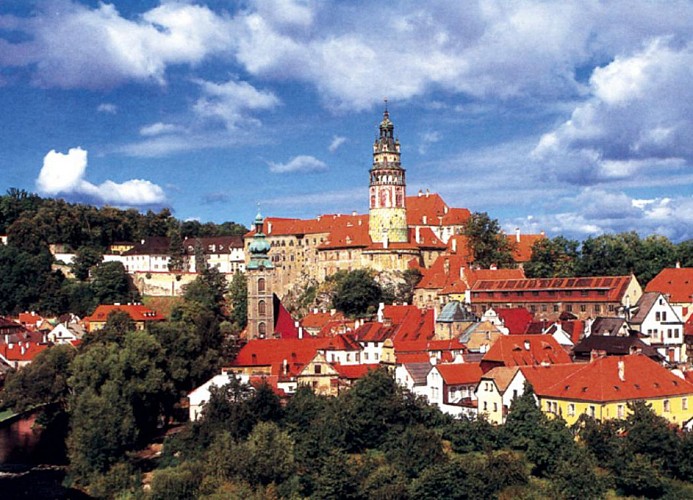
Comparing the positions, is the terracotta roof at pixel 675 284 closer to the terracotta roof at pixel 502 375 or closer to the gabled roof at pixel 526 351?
the gabled roof at pixel 526 351

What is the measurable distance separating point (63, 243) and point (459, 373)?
71879 mm

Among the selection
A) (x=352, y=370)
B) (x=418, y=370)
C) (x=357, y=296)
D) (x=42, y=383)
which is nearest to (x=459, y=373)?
(x=418, y=370)

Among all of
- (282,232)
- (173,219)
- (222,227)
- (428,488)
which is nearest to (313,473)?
(428,488)

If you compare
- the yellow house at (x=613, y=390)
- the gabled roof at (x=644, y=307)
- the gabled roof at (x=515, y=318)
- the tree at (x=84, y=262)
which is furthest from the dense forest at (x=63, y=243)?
the yellow house at (x=613, y=390)

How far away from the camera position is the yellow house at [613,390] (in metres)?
43.2

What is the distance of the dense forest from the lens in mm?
100375

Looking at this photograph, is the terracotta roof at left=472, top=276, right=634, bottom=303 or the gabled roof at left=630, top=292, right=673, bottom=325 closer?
the gabled roof at left=630, top=292, right=673, bottom=325

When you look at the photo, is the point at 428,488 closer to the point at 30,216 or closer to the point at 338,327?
the point at 338,327

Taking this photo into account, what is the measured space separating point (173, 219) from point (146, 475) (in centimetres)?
9177

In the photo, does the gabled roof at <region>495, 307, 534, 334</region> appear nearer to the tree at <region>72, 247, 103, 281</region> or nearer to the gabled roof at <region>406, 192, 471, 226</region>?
the gabled roof at <region>406, 192, 471, 226</region>

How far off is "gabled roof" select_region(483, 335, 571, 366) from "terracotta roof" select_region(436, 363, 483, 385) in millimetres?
998

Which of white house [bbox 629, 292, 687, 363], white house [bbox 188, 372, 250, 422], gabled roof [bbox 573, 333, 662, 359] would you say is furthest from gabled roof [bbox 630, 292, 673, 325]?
white house [bbox 188, 372, 250, 422]

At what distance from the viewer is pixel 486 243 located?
293 feet

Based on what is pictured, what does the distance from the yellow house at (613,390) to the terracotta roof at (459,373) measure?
402 centimetres
